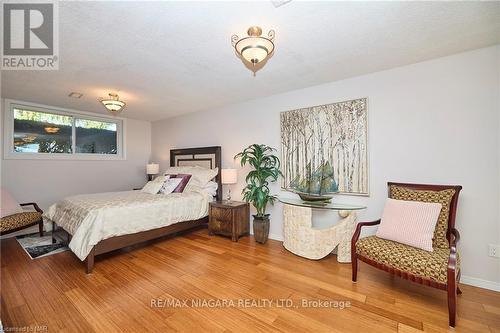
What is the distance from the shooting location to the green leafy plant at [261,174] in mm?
3281

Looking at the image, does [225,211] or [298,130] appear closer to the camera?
[298,130]

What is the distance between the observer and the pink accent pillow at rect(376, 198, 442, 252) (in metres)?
1.92

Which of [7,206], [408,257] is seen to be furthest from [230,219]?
[7,206]

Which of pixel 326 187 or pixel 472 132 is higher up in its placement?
pixel 472 132

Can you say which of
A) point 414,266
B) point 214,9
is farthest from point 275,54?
point 414,266

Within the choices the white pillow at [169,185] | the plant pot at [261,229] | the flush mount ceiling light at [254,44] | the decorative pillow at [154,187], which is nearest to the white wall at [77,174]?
the decorative pillow at [154,187]

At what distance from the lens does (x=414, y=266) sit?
1.76m

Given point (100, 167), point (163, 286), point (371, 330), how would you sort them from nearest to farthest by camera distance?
point (371, 330) < point (163, 286) < point (100, 167)

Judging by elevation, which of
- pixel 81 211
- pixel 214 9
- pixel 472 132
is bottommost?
pixel 81 211

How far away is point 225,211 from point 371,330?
7.65 ft

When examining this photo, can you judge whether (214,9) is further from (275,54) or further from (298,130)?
(298,130)

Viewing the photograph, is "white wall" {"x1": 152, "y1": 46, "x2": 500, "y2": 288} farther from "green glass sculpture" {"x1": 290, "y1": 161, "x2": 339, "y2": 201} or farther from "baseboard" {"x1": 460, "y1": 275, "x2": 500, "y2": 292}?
"green glass sculpture" {"x1": 290, "y1": 161, "x2": 339, "y2": 201}

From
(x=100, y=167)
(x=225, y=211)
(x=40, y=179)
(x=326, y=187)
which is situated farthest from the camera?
(x=100, y=167)

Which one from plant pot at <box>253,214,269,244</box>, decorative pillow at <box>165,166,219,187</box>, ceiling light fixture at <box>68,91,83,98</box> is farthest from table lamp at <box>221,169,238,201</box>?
ceiling light fixture at <box>68,91,83,98</box>
